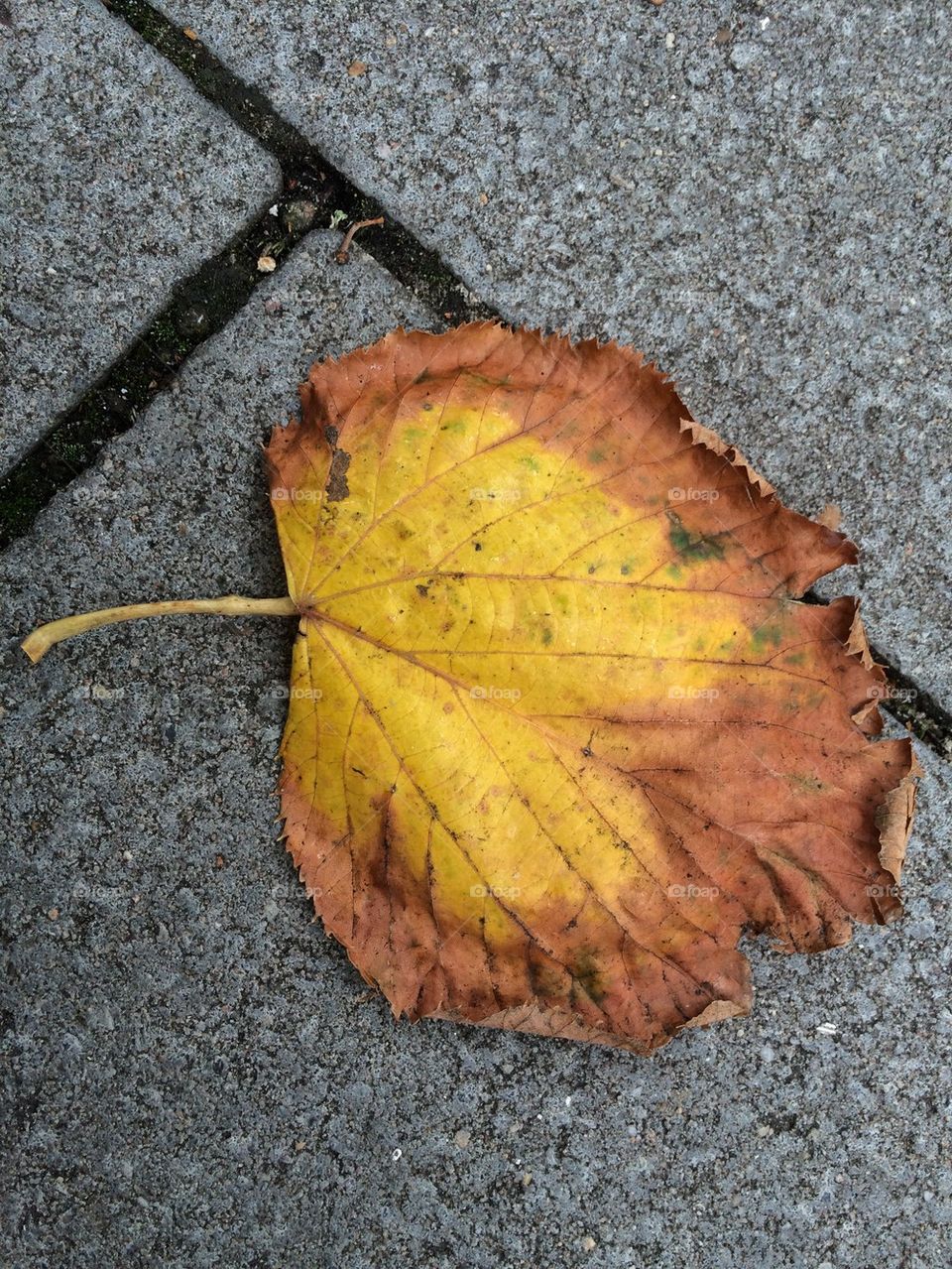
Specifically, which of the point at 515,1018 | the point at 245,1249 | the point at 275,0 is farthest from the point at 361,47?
the point at 245,1249

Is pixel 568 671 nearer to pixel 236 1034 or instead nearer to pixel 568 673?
pixel 568 673

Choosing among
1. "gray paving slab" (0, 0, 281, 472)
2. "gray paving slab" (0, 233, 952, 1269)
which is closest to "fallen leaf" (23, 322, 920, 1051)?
"gray paving slab" (0, 233, 952, 1269)

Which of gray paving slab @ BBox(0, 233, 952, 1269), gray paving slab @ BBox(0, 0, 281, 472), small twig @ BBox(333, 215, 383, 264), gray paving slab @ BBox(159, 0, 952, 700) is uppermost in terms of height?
gray paving slab @ BBox(159, 0, 952, 700)

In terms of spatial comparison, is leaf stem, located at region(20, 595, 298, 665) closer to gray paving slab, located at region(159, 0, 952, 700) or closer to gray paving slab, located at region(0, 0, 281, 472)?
gray paving slab, located at region(0, 0, 281, 472)

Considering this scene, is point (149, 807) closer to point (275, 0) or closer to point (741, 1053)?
point (741, 1053)

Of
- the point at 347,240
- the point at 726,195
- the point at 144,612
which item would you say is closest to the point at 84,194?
the point at 347,240

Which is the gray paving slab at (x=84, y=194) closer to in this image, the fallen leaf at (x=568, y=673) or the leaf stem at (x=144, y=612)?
the leaf stem at (x=144, y=612)

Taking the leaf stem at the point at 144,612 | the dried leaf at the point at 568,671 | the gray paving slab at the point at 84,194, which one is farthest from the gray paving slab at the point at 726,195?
the leaf stem at the point at 144,612
